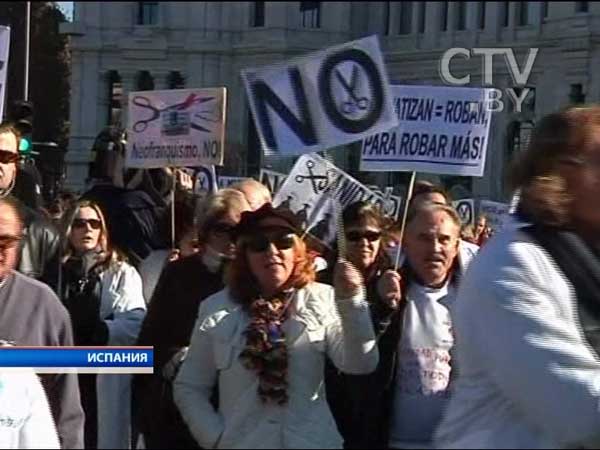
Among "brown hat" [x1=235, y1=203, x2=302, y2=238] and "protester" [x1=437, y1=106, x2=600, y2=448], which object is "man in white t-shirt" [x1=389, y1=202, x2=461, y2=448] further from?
"protester" [x1=437, y1=106, x2=600, y2=448]

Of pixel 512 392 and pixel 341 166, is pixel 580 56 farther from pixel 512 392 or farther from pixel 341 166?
pixel 512 392

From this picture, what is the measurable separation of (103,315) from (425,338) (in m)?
1.49

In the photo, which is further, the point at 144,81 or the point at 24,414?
the point at 144,81

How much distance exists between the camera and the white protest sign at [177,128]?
25.8 feet

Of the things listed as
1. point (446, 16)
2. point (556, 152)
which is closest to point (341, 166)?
point (556, 152)

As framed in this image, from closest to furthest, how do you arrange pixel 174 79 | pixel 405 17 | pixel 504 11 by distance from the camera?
pixel 174 79, pixel 504 11, pixel 405 17

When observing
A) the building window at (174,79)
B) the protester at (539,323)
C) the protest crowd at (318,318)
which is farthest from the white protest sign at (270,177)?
the protester at (539,323)

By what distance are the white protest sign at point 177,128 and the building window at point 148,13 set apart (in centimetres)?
1977

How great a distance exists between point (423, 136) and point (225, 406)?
3150mm

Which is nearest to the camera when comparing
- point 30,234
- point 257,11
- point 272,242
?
point 272,242

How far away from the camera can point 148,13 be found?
30.1m

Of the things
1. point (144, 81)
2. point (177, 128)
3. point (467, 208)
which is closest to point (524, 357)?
point (177, 128)

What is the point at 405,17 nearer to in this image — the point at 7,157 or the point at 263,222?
the point at 7,157

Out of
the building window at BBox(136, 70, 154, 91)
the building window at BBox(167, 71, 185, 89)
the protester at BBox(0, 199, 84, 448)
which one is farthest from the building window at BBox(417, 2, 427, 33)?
the protester at BBox(0, 199, 84, 448)
